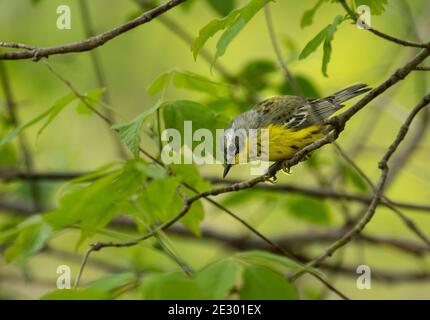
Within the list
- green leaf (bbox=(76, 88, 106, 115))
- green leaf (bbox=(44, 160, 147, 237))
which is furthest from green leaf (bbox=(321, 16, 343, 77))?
green leaf (bbox=(76, 88, 106, 115))

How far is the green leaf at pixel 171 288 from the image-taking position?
237 cm

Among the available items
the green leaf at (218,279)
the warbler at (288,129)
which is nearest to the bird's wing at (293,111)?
the warbler at (288,129)

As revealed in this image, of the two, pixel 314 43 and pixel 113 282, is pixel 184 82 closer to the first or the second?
pixel 314 43

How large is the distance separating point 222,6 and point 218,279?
2.02m

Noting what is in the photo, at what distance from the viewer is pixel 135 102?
819 centimetres

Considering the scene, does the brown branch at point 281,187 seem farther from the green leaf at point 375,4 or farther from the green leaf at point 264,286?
the green leaf at point 375,4

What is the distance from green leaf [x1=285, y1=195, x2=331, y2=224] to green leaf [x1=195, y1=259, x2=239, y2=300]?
2.42m

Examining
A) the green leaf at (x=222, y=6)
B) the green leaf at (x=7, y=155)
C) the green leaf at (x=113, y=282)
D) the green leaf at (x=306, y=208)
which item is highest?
the green leaf at (x=222, y=6)

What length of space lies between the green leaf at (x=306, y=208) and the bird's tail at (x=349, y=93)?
119 cm

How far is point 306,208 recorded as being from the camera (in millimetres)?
4957

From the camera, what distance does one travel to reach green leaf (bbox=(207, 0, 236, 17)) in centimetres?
411

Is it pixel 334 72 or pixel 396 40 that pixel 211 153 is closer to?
pixel 396 40

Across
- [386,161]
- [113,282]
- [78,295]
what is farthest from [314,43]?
[78,295]
